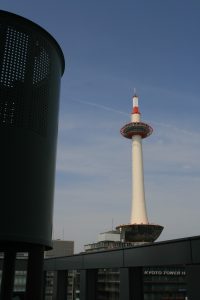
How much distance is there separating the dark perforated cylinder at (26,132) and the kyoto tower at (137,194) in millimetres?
57488

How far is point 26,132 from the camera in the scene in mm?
18312

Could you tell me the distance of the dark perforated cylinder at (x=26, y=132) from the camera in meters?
17.1

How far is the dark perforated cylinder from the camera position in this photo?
1708cm

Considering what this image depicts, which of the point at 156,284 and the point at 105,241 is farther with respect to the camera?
the point at 105,241

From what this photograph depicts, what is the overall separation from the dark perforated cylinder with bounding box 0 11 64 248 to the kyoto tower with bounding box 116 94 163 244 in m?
57.5

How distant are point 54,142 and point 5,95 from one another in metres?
4.19

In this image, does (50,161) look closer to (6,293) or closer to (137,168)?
(6,293)

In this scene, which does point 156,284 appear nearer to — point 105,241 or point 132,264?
point 105,241

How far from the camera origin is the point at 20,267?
35812mm

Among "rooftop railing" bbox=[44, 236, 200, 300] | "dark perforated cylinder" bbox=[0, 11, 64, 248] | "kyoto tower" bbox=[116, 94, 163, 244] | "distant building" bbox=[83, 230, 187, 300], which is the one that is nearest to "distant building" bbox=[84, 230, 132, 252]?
"distant building" bbox=[83, 230, 187, 300]

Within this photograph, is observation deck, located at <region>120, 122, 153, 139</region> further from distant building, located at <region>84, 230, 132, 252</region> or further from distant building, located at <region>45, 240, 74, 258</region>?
distant building, located at <region>45, 240, 74, 258</region>

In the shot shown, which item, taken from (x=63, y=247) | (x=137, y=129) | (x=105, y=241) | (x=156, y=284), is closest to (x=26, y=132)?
(x=137, y=129)

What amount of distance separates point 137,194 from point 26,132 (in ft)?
205

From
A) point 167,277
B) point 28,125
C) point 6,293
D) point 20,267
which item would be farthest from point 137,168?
point 28,125
